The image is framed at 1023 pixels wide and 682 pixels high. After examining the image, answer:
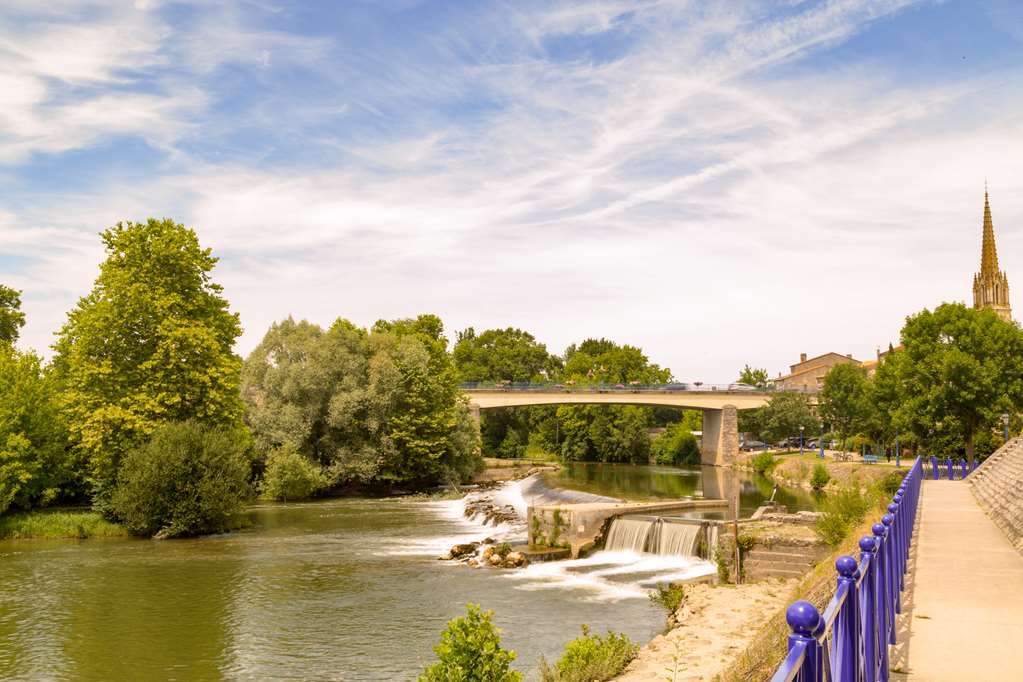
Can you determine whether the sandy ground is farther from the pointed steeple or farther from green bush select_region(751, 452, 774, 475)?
the pointed steeple

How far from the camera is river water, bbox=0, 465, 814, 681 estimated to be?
17859 millimetres

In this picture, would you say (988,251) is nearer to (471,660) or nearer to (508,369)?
(508,369)

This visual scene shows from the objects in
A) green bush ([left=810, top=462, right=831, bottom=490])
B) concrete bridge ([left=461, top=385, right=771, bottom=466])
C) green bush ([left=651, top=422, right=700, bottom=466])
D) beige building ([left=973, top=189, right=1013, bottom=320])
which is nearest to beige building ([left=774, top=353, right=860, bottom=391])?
beige building ([left=973, top=189, right=1013, bottom=320])

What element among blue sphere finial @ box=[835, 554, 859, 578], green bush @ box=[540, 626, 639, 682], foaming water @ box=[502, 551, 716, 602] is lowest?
foaming water @ box=[502, 551, 716, 602]

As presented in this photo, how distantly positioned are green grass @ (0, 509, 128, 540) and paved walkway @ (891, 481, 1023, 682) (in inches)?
1234

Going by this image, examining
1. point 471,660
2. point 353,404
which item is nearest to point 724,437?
point 353,404

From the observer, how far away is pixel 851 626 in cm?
512

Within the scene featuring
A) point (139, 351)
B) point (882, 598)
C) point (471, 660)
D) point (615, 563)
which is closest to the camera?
point (882, 598)

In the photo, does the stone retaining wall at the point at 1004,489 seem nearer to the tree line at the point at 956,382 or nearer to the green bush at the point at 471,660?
the tree line at the point at 956,382

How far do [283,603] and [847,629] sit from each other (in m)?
20.0

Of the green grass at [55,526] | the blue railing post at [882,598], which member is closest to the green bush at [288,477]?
the green grass at [55,526]

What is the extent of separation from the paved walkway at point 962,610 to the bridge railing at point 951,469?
83.1 ft

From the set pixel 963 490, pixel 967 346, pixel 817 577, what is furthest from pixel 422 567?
pixel 967 346

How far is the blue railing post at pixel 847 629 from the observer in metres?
4.81
